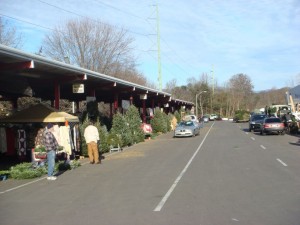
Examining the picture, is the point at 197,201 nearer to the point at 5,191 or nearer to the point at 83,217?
the point at 83,217

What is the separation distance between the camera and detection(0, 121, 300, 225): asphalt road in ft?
24.6

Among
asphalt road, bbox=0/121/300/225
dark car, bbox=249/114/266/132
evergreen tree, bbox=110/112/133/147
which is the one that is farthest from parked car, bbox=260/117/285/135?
asphalt road, bbox=0/121/300/225

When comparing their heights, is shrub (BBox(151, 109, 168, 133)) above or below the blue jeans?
above

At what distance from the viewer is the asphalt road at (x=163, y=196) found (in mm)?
7496

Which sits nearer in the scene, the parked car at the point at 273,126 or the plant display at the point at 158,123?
the parked car at the point at 273,126

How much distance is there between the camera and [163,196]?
31.2 ft

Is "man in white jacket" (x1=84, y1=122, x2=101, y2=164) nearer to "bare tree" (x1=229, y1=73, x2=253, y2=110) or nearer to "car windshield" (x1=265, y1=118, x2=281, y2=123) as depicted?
"car windshield" (x1=265, y1=118, x2=281, y2=123)

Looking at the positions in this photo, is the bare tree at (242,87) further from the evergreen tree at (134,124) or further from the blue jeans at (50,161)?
the blue jeans at (50,161)

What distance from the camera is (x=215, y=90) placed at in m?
146

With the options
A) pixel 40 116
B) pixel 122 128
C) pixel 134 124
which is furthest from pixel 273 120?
pixel 40 116

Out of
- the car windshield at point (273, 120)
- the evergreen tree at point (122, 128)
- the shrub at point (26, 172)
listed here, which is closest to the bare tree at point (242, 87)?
the car windshield at point (273, 120)

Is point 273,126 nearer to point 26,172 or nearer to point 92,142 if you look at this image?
point 92,142

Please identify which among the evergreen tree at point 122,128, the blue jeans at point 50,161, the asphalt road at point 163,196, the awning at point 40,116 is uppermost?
the awning at point 40,116

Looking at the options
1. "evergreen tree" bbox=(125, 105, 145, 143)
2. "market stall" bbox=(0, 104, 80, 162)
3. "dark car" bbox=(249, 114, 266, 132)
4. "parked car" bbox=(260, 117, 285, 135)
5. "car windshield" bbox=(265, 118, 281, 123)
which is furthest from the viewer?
"dark car" bbox=(249, 114, 266, 132)
